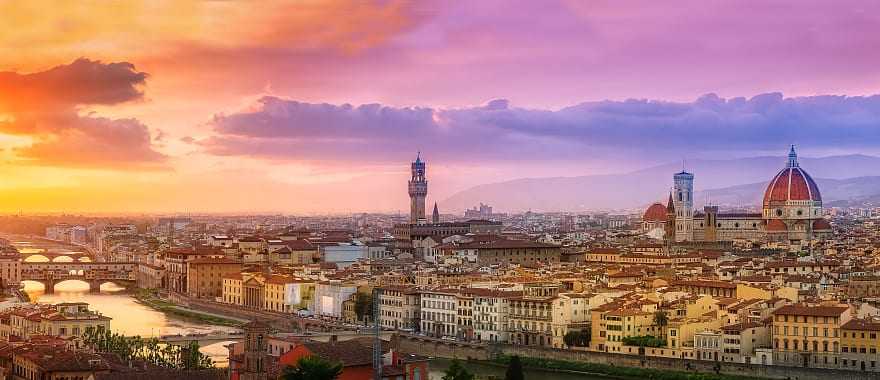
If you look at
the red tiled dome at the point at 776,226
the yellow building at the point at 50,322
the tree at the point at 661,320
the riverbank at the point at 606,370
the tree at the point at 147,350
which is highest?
the red tiled dome at the point at 776,226

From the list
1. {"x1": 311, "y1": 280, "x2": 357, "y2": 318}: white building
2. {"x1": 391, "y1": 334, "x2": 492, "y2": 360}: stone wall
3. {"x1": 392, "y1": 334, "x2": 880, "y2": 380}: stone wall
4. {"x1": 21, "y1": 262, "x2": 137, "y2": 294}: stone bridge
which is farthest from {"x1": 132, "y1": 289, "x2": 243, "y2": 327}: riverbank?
{"x1": 392, "y1": 334, "x2": 880, "y2": 380}: stone wall

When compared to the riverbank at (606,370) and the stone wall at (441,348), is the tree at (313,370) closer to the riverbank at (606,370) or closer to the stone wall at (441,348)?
the riverbank at (606,370)

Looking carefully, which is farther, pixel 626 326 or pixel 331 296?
pixel 331 296

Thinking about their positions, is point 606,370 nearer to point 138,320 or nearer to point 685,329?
point 685,329

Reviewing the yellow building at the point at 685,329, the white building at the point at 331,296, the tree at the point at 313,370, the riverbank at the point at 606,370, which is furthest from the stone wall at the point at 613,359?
the tree at the point at 313,370

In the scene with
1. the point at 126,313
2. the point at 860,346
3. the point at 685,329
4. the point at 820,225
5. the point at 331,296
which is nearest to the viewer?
the point at 860,346

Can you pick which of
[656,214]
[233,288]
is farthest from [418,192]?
[233,288]

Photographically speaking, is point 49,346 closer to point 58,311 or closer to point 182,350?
point 182,350
